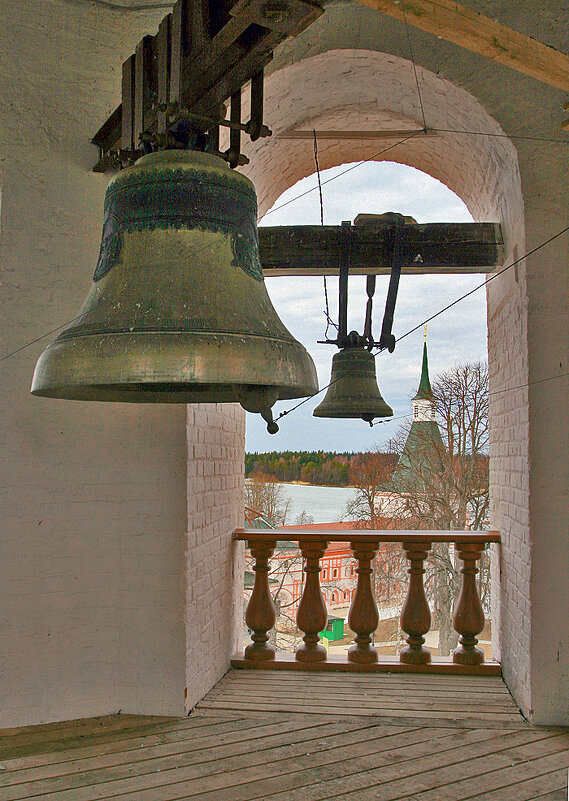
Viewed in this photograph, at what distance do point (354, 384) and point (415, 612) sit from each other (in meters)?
1.23

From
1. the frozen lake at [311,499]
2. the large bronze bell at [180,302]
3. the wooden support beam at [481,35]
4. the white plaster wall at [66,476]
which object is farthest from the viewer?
the frozen lake at [311,499]

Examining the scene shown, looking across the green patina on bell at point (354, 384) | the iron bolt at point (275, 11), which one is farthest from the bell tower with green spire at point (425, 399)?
the iron bolt at point (275, 11)

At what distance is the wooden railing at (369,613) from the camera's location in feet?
11.7

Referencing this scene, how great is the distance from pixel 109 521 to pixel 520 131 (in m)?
2.49

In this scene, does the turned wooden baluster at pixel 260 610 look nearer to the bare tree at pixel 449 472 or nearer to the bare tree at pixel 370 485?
the bare tree at pixel 370 485

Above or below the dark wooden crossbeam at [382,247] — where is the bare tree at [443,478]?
below

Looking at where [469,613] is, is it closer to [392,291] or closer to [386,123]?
[392,291]

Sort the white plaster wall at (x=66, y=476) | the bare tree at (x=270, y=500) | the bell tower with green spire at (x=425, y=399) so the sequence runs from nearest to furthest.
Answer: the white plaster wall at (x=66, y=476), the bare tree at (x=270, y=500), the bell tower with green spire at (x=425, y=399)

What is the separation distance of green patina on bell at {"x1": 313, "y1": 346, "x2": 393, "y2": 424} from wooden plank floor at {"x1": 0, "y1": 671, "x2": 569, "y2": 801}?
4.50 ft

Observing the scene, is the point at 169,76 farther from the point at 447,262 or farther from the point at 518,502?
the point at 518,502

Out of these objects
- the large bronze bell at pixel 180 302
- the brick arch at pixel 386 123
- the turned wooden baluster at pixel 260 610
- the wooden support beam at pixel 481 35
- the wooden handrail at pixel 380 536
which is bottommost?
the turned wooden baluster at pixel 260 610

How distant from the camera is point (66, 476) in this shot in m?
2.96

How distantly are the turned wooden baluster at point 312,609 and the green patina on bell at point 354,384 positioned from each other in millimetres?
718

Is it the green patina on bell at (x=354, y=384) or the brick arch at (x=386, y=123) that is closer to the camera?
the brick arch at (x=386, y=123)
